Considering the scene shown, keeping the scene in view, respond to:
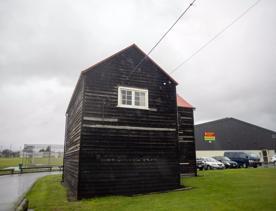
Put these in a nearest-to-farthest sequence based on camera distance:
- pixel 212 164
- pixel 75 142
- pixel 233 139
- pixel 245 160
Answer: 1. pixel 75 142
2. pixel 212 164
3. pixel 245 160
4. pixel 233 139

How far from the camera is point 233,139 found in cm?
4238

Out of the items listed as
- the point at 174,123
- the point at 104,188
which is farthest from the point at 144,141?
the point at 104,188

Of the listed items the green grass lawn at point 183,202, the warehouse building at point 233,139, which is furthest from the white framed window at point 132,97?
the warehouse building at point 233,139

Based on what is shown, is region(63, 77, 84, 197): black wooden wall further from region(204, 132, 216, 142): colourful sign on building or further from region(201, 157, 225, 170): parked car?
region(204, 132, 216, 142): colourful sign on building

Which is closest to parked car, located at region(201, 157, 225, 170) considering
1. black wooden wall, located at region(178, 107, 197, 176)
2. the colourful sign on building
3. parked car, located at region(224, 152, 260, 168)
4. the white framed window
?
parked car, located at region(224, 152, 260, 168)

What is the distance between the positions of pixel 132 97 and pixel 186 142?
9.11 meters

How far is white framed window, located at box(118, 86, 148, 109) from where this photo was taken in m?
12.8

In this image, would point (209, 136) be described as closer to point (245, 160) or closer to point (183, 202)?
point (245, 160)

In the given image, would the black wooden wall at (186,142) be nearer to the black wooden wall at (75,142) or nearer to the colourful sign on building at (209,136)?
the black wooden wall at (75,142)

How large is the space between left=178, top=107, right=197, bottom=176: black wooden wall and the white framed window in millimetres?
7539

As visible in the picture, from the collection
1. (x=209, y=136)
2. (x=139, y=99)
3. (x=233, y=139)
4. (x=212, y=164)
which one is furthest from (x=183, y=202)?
(x=233, y=139)

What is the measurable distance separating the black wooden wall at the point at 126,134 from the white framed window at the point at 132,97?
0.26 meters

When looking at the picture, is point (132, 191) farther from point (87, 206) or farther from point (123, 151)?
point (87, 206)

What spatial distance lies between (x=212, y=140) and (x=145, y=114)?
3301 cm
